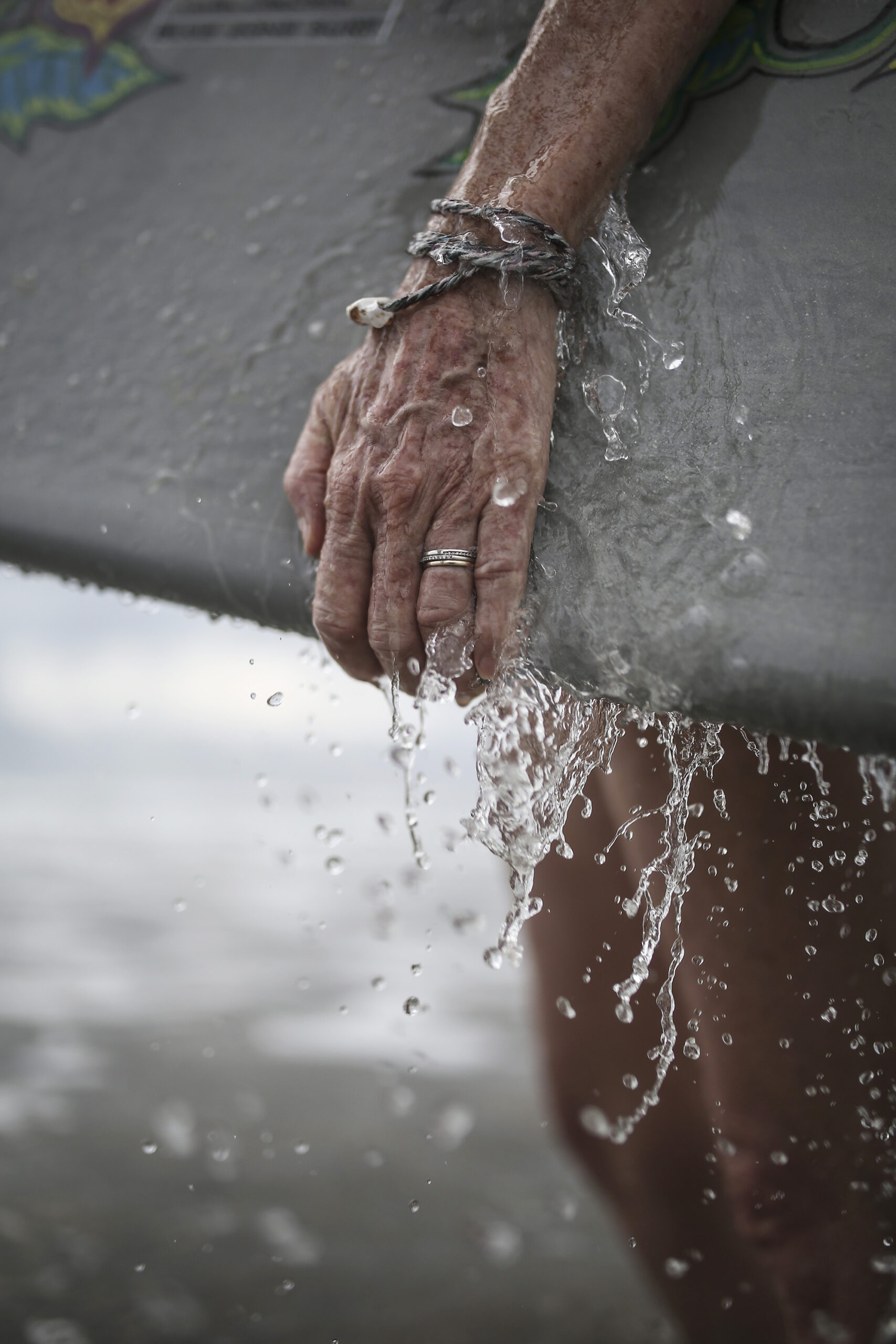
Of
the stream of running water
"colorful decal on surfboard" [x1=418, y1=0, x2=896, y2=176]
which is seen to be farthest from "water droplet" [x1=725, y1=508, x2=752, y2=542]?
"colorful decal on surfboard" [x1=418, y1=0, x2=896, y2=176]

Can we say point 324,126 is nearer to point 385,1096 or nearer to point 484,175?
point 484,175

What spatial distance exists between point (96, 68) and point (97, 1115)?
1782 millimetres

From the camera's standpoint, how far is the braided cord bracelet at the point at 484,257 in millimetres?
894

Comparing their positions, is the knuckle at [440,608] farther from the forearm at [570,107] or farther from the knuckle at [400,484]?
the forearm at [570,107]

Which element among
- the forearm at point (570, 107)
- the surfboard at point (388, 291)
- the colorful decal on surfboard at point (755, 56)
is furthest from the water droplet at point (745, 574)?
the colorful decal on surfboard at point (755, 56)

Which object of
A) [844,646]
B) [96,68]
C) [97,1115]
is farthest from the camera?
[97,1115]

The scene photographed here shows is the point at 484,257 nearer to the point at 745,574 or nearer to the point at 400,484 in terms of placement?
the point at 400,484

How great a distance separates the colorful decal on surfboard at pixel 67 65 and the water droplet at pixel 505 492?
3.74 ft

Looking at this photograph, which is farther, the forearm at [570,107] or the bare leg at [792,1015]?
the bare leg at [792,1015]

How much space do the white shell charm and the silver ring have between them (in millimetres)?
242

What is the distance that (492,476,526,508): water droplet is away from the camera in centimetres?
86

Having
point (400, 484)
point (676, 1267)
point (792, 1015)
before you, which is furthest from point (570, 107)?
point (676, 1267)

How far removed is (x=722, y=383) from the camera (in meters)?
0.96

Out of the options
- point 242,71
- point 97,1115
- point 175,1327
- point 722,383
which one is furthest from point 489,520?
point 97,1115
